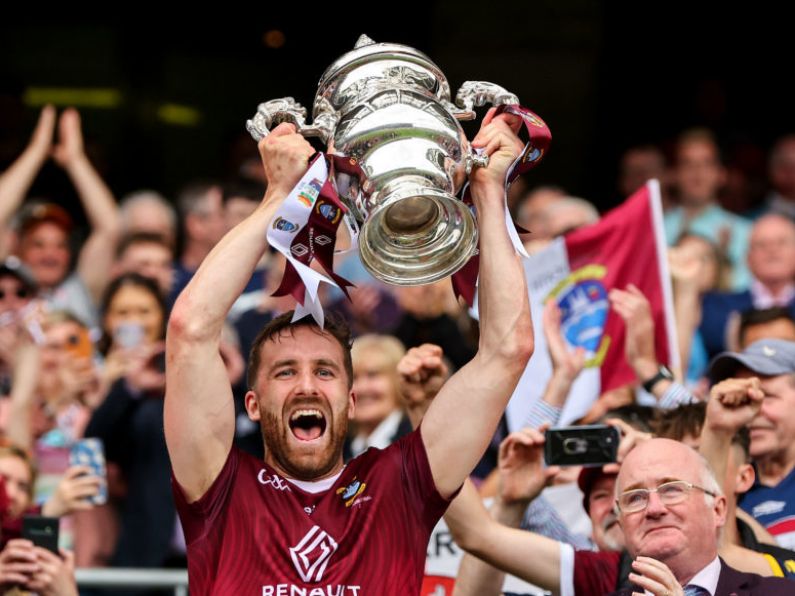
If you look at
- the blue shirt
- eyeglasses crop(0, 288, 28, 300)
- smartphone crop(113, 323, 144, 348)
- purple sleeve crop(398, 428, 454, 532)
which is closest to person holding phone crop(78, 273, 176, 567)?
smartphone crop(113, 323, 144, 348)

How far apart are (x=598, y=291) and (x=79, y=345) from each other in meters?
2.38

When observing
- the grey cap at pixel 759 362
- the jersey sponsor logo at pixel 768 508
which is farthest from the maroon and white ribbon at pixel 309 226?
the jersey sponsor logo at pixel 768 508

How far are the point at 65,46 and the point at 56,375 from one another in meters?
4.73

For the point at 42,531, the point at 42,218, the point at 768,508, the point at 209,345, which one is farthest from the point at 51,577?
the point at 42,218

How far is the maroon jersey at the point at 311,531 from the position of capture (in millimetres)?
4895

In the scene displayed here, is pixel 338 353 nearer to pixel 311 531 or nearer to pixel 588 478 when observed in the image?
pixel 311 531

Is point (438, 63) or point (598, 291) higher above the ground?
point (438, 63)

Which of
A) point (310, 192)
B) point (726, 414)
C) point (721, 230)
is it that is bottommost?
point (726, 414)

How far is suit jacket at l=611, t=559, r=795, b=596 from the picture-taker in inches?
203

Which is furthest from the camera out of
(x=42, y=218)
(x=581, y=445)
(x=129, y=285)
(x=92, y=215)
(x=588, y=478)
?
(x=92, y=215)

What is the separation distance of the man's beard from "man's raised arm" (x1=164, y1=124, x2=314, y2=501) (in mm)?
142

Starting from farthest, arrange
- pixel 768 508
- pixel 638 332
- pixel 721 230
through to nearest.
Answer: pixel 721 230 → pixel 638 332 → pixel 768 508

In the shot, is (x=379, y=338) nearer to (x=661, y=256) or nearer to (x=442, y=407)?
(x=661, y=256)

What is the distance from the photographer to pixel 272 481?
16.5 ft
